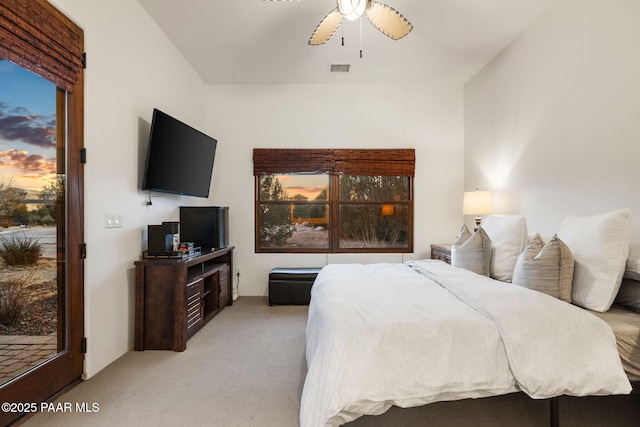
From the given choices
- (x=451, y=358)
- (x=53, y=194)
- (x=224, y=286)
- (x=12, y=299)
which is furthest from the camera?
(x=224, y=286)

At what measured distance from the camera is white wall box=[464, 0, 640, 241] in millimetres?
2263

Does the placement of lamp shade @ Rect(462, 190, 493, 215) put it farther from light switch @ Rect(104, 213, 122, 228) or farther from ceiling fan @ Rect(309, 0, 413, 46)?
light switch @ Rect(104, 213, 122, 228)

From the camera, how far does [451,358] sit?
157 centimetres

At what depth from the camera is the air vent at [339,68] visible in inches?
162

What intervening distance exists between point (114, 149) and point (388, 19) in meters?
2.46

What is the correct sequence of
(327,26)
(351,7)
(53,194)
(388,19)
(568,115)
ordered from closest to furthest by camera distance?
(53,194), (351,7), (388,19), (327,26), (568,115)

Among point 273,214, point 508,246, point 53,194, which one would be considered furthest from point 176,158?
point 508,246

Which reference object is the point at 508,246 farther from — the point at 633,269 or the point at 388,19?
the point at 388,19

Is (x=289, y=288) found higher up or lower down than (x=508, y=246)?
lower down

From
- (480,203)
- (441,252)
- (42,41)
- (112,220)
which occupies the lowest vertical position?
(441,252)

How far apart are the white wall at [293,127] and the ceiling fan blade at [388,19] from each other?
2087 mm

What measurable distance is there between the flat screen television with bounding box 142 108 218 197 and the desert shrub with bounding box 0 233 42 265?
110 cm

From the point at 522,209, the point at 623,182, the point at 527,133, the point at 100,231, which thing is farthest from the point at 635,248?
the point at 100,231

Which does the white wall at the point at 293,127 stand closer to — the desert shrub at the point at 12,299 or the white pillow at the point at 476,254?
the white pillow at the point at 476,254
